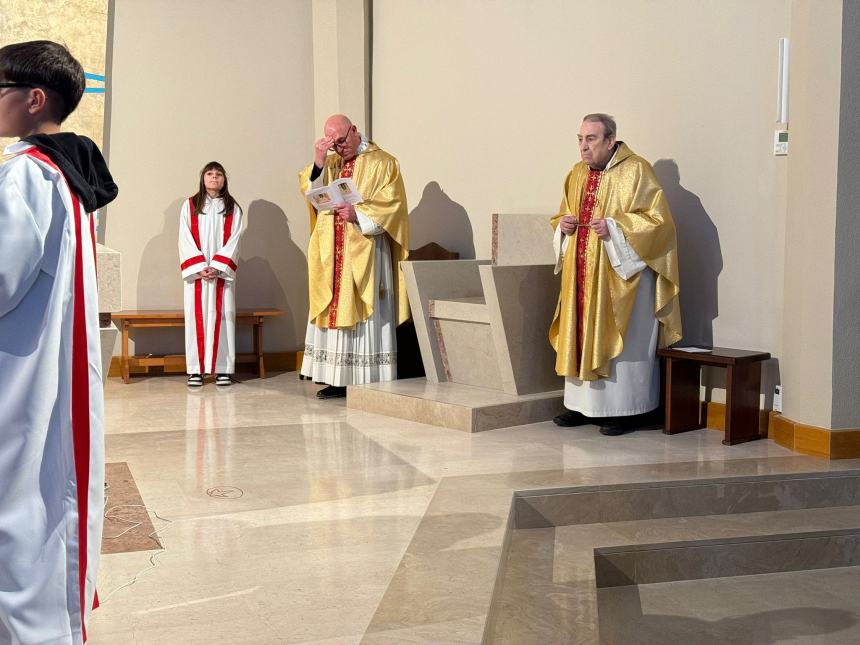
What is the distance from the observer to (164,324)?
316 inches

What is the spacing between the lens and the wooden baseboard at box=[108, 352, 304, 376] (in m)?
8.17

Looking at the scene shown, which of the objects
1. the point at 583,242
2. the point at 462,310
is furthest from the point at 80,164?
the point at 462,310

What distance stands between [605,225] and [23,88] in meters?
3.80

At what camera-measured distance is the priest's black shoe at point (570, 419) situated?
590cm

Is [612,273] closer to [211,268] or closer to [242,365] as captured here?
[211,268]

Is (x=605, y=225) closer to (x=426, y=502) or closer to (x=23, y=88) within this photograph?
(x=426, y=502)

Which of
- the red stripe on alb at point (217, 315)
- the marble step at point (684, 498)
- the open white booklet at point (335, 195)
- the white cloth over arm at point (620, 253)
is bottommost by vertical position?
the marble step at point (684, 498)

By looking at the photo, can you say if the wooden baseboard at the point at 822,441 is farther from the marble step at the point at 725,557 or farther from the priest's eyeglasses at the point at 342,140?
the priest's eyeglasses at the point at 342,140

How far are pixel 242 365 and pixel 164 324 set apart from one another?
2.88 ft

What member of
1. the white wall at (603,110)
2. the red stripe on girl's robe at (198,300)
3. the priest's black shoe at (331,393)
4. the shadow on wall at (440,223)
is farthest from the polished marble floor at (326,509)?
the shadow on wall at (440,223)

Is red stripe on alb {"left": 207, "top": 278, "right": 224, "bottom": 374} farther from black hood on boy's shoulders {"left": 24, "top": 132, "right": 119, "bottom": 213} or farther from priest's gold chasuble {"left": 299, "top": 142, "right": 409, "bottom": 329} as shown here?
black hood on boy's shoulders {"left": 24, "top": 132, "right": 119, "bottom": 213}

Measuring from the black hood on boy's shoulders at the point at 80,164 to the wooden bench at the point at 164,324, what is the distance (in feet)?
18.7

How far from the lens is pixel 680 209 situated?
20.0ft

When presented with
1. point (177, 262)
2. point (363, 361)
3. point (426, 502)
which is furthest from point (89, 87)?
point (426, 502)
